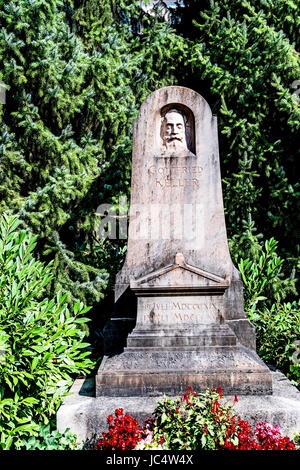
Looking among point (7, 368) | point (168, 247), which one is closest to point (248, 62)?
point (168, 247)

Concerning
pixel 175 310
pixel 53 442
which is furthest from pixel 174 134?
pixel 53 442

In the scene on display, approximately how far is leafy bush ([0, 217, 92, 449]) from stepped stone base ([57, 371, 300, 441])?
23 cm

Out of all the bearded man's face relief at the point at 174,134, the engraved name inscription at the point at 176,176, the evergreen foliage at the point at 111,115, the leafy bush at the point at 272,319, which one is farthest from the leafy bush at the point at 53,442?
the bearded man's face relief at the point at 174,134

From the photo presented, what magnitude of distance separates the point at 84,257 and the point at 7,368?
2884 mm

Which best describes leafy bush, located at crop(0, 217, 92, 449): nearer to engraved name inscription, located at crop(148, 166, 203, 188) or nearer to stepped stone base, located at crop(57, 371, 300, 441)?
stepped stone base, located at crop(57, 371, 300, 441)

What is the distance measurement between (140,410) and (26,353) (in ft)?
3.39

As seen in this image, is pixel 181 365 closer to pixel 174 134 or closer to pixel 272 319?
pixel 272 319

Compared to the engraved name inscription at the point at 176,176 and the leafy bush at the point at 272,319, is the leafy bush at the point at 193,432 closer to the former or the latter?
the leafy bush at the point at 272,319

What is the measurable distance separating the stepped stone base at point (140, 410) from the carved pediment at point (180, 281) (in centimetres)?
94

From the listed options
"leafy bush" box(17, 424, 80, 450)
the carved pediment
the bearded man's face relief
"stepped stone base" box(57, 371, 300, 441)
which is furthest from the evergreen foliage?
"leafy bush" box(17, 424, 80, 450)

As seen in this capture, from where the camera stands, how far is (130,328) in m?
3.93

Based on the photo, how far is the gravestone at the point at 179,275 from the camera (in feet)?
11.1

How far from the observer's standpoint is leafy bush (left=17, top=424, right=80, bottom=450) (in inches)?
A: 111
